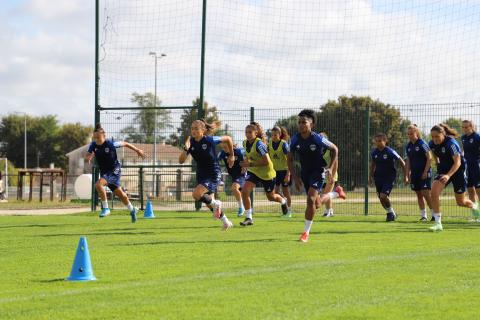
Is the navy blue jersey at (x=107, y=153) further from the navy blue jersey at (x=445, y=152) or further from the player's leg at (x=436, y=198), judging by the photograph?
the player's leg at (x=436, y=198)

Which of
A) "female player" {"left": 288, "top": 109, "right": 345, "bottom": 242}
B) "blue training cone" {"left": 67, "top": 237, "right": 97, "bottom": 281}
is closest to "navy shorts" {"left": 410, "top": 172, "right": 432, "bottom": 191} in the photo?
"female player" {"left": 288, "top": 109, "right": 345, "bottom": 242}

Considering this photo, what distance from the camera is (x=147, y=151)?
23.8 m

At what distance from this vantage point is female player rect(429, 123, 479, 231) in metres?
15.5

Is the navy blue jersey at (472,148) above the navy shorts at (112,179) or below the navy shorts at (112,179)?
above

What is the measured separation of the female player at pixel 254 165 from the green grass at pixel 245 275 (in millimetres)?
2075

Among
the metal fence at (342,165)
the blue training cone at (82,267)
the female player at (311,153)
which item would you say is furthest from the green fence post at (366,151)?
the blue training cone at (82,267)

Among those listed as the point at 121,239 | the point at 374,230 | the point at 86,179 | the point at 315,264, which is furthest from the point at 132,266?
the point at 86,179

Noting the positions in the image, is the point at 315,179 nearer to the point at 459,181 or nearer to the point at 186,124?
the point at 459,181

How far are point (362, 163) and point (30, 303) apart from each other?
16829 mm

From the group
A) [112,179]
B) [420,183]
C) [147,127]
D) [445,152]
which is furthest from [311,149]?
[147,127]

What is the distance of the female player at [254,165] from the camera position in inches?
677

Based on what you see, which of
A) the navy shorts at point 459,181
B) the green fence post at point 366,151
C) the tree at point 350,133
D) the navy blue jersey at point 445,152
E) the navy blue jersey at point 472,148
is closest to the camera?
the navy blue jersey at point 445,152

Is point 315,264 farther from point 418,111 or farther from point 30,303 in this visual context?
point 418,111

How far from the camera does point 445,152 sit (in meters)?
16.2
